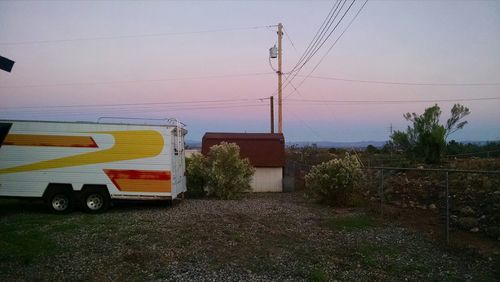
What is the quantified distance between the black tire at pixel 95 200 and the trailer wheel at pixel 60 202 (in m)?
0.46

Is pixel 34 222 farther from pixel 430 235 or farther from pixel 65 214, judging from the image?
pixel 430 235

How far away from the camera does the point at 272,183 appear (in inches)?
1018

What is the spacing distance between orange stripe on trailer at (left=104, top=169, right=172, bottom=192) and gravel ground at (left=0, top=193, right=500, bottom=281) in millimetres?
1651

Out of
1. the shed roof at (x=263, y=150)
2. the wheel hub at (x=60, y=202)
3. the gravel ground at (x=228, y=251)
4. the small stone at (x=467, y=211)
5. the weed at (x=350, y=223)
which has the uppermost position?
the shed roof at (x=263, y=150)

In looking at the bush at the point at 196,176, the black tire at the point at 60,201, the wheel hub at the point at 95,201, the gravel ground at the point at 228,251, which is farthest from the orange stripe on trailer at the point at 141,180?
the bush at the point at 196,176

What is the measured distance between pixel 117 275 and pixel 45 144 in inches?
355

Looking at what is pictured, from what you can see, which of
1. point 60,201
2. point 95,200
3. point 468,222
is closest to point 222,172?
point 95,200

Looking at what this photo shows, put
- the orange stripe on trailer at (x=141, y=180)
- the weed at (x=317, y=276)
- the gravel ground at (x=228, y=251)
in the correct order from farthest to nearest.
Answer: the orange stripe on trailer at (x=141, y=180) → the gravel ground at (x=228, y=251) → the weed at (x=317, y=276)

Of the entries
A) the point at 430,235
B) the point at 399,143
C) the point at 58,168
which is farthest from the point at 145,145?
the point at 399,143

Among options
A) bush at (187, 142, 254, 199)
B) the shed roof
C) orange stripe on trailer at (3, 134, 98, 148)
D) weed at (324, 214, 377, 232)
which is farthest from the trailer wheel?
the shed roof

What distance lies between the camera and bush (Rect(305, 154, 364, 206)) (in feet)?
53.8

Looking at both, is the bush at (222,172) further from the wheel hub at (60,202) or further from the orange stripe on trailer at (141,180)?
the wheel hub at (60,202)

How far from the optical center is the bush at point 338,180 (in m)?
16.4

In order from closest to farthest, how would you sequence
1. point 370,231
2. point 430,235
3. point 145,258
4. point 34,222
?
1. point 145,258
2. point 430,235
3. point 370,231
4. point 34,222
